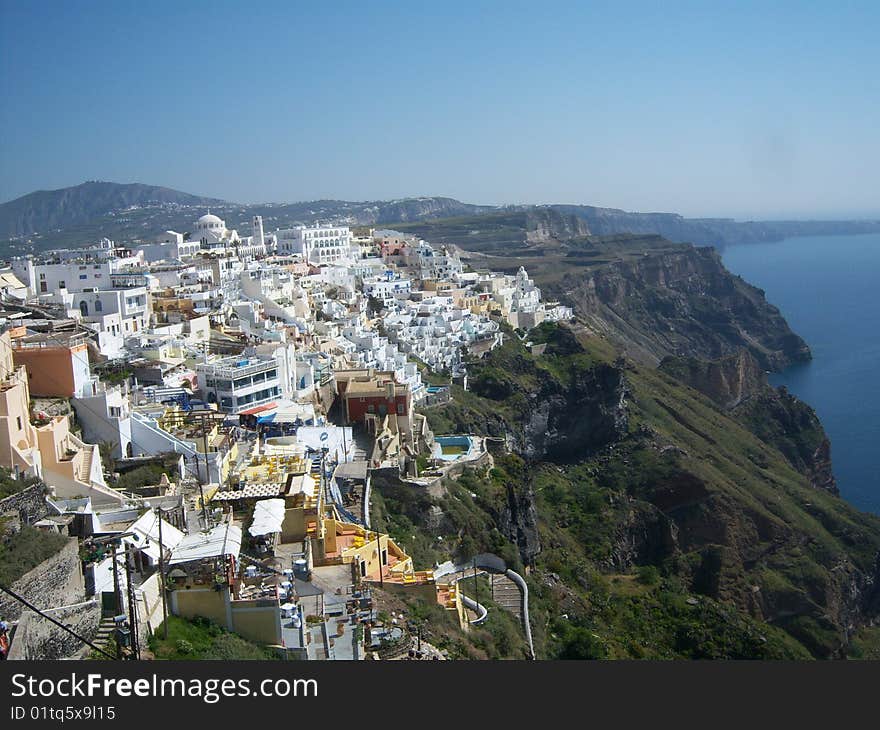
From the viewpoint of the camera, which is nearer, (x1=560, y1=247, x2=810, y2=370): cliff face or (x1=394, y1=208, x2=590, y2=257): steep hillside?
(x1=560, y1=247, x2=810, y2=370): cliff face

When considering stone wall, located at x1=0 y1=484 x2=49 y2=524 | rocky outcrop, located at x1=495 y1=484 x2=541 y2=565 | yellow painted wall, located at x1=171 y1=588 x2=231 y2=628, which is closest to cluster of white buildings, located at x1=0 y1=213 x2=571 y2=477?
stone wall, located at x1=0 y1=484 x2=49 y2=524

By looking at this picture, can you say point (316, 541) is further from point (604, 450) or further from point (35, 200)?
point (35, 200)

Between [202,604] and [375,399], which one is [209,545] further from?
[375,399]

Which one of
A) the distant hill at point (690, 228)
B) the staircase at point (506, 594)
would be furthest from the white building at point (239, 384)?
the distant hill at point (690, 228)

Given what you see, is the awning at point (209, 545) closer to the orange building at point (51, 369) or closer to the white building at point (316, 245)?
the orange building at point (51, 369)

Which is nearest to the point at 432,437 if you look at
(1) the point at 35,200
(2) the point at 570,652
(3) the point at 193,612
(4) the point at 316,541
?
(2) the point at 570,652

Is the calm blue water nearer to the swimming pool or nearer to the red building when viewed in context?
the swimming pool
